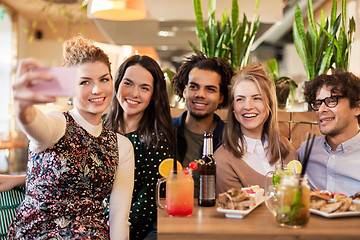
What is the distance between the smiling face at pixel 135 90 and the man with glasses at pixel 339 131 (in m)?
0.91

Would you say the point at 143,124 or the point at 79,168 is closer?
the point at 79,168

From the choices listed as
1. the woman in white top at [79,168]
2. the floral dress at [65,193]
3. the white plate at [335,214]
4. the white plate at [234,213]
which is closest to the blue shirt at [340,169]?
the white plate at [335,214]

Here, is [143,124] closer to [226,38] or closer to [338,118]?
[338,118]

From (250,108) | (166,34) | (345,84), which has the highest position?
(166,34)

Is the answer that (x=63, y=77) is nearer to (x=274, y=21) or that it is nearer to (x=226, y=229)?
(x=226, y=229)

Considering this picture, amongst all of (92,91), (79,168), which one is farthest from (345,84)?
(79,168)

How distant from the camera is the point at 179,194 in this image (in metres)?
1.37

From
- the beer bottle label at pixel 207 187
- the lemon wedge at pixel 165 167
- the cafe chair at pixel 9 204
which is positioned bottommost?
the cafe chair at pixel 9 204

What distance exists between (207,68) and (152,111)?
50 centimetres

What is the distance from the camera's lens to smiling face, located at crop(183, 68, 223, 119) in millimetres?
2303

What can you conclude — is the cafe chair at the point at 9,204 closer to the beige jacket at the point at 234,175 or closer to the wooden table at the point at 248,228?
the wooden table at the point at 248,228

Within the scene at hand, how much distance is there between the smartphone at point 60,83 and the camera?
3.46 feet

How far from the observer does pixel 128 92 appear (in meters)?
2.05

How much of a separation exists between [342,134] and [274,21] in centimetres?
247
